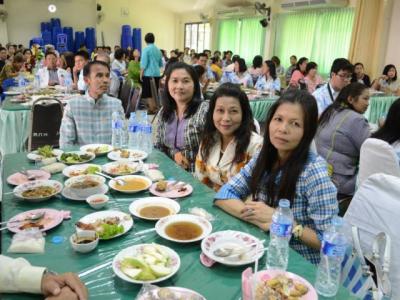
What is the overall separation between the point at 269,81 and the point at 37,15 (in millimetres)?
9886

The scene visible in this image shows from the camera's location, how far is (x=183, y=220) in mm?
1356

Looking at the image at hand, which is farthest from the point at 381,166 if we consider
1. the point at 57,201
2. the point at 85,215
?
the point at 57,201

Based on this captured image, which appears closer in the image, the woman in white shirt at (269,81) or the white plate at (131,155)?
the white plate at (131,155)

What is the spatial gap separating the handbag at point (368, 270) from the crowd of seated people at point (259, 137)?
0.14 meters

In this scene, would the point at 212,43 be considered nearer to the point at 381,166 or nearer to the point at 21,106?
the point at 21,106

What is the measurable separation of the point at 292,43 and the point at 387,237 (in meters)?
8.42

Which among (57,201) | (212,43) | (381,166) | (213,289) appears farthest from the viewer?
(212,43)

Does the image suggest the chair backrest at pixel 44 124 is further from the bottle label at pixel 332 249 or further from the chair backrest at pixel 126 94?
the bottle label at pixel 332 249

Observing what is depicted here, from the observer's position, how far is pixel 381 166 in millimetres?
1770

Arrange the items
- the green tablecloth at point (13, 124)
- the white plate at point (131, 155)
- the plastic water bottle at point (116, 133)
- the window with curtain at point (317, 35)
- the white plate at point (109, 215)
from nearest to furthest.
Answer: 1. the white plate at point (109, 215)
2. the white plate at point (131, 155)
3. the plastic water bottle at point (116, 133)
4. the green tablecloth at point (13, 124)
5. the window with curtain at point (317, 35)

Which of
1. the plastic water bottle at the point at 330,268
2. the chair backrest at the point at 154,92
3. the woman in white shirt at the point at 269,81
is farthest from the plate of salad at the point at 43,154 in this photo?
the woman in white shirt at the point at 269,81

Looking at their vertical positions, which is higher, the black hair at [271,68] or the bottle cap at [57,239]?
the black hair at [271,68]

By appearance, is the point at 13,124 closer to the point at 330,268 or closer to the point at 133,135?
the point at 133,135

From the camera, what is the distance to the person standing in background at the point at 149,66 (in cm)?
686
